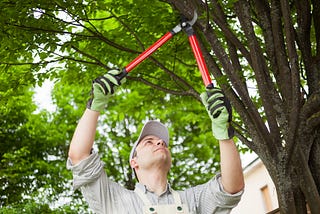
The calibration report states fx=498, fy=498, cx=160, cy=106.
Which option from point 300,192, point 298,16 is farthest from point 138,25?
point 300,192

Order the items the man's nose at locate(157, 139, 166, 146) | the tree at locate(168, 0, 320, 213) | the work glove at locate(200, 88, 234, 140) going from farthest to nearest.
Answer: the tree at locate(168, 0, 320, 213) < the man's nose at locate(157, 139, 166, 146) < the work glove at locate(200, 88, 234, 140)

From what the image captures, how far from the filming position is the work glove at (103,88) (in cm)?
232

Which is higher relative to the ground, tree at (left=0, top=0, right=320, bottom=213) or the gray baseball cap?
tree at (left=0, top=0, right=320, bottom=213)

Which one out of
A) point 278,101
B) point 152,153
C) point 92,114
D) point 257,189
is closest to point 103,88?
point 92,114

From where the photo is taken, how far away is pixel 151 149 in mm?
2688

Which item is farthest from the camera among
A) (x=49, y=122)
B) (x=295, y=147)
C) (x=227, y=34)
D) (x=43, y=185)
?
(x=49, y=122)

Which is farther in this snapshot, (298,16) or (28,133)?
(28,133)

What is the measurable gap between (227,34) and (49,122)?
37.1ft

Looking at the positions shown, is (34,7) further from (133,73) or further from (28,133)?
(28,133)

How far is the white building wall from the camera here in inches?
612

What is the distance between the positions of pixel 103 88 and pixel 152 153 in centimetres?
53

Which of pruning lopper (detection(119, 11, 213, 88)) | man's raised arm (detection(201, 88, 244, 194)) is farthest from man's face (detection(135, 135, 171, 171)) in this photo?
pruning lopper (detection(119, 11, 213, 88))

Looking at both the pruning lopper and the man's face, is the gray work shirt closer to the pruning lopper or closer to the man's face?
the man's face

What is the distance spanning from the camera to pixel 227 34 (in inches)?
181
